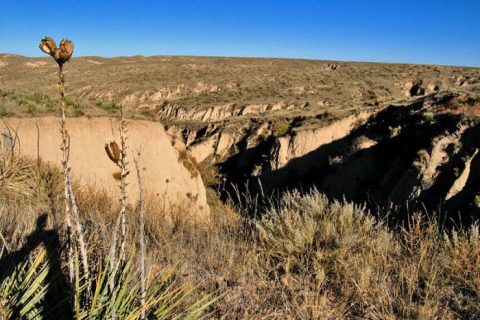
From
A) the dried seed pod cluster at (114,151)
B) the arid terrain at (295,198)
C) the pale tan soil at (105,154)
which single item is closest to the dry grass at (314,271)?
the arid terrain at (295,198)

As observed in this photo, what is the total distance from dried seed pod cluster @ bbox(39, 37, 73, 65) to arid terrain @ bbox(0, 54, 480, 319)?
29cm

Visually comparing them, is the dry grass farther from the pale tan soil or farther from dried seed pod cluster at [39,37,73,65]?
the pale tan soil

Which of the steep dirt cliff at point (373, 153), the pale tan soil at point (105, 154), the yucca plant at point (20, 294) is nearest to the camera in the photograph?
the yucca plant at point (20, 294)

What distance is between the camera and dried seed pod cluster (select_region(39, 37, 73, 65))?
1285 millimetres

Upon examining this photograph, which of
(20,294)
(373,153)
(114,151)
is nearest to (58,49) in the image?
(114,151)

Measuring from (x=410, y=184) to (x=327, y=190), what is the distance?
224 inches

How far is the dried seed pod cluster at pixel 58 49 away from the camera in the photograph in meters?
1.29

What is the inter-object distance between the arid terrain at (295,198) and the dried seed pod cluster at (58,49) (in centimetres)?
29

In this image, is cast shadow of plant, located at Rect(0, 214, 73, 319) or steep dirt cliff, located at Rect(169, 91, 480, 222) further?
steep dirt cliff, located at Rect(169, 91, 480, 222)

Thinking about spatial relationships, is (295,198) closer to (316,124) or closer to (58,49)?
(58,49)

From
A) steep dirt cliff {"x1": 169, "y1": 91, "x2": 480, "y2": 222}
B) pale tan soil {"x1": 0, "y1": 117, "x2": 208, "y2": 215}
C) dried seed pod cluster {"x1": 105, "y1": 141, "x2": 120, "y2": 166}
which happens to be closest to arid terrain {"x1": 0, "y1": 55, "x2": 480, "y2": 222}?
steep dirt cliff {"x1": 169, "y1": 91, "x2": 480, "y2": 222}

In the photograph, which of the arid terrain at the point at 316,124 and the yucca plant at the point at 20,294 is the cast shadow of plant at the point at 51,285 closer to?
the yucca plant at the point at 20,294

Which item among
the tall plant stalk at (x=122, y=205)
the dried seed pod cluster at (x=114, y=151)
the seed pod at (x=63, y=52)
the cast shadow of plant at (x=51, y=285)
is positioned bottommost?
the cast shadow of plant at (x=51, y=285)

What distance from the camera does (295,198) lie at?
19.6ft
